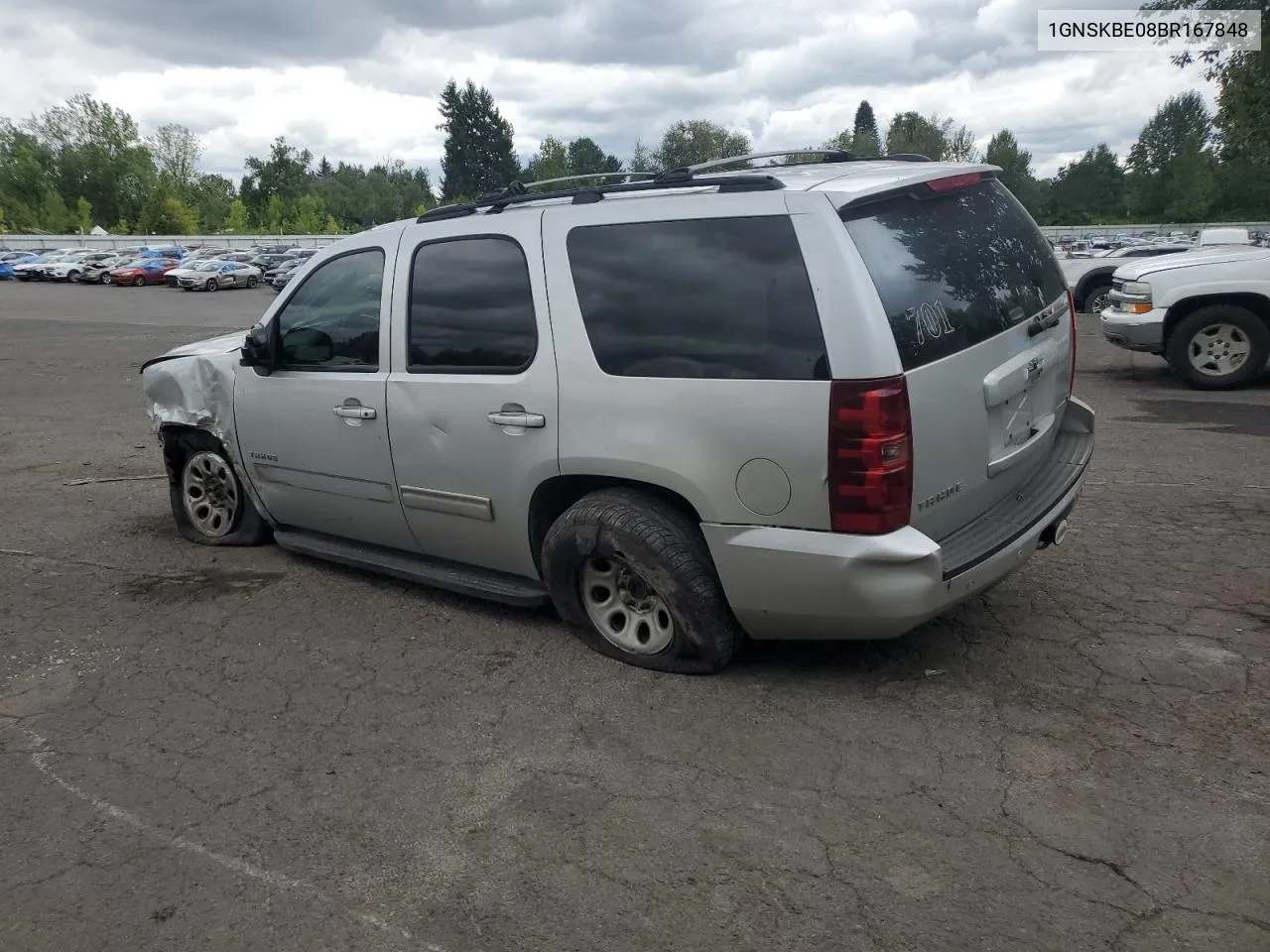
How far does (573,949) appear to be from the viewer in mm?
2557

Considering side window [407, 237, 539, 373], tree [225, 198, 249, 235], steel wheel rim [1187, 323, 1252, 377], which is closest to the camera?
side window [407, 237, 539, 373]

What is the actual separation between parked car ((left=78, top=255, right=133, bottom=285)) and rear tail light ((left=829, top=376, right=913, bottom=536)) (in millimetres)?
50043

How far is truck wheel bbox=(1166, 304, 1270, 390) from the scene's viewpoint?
9852 millimetres

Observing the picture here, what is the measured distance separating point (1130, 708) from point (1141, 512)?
8.91 feet

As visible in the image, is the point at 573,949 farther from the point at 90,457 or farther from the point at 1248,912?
the point at 90,457

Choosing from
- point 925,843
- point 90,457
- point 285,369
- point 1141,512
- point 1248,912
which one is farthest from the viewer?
point 90,457

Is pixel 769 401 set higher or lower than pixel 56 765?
higher

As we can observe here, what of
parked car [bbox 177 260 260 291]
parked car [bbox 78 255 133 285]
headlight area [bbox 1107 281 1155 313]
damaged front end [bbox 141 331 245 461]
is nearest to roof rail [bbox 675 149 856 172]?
damaged front end [bbox 141 331 245 461]

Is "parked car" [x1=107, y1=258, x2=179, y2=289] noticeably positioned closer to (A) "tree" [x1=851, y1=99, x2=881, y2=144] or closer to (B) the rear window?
(B) the rear window

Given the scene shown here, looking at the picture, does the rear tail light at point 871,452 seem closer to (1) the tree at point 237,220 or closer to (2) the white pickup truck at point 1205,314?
(2) the white pickup truck at point 1205,314

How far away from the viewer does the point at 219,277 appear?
136 feet

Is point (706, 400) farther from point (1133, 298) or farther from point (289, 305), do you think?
point (1133, 298)

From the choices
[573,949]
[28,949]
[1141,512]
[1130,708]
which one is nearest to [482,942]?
[573,949]

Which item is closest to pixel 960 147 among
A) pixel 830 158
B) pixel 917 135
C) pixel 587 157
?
pixel 917 135
